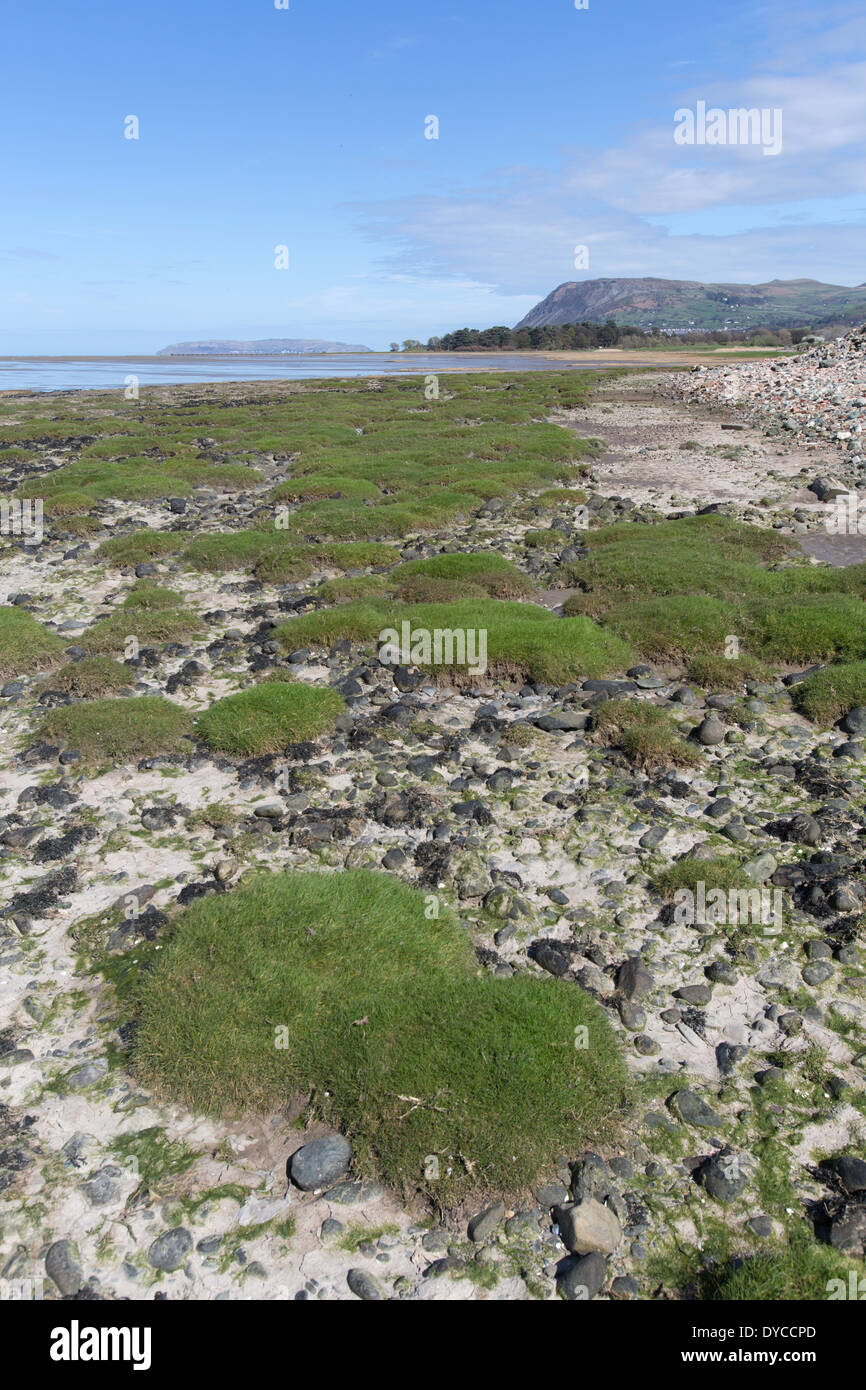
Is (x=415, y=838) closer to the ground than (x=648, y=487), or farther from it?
closer to the ground

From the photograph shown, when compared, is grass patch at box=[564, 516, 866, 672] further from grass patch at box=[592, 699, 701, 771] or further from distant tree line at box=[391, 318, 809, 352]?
distant tree line at box=[391, 318, 809, 352]

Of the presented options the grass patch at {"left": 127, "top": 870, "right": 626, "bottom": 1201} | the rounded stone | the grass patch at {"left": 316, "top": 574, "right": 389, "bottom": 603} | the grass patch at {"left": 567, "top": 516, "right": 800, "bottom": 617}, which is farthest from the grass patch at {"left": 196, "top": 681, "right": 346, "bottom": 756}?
the grass patch at {"left": 567, "top": 516, "right": 800, "bottom": 617}

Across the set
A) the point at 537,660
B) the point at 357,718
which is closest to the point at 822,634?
the point at 537,660

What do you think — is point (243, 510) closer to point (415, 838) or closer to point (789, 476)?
point (789, 476)

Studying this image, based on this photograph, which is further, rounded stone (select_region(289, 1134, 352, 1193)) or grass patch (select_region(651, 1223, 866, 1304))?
rounded stone (select_region(289, 1134, 352, 1193))
